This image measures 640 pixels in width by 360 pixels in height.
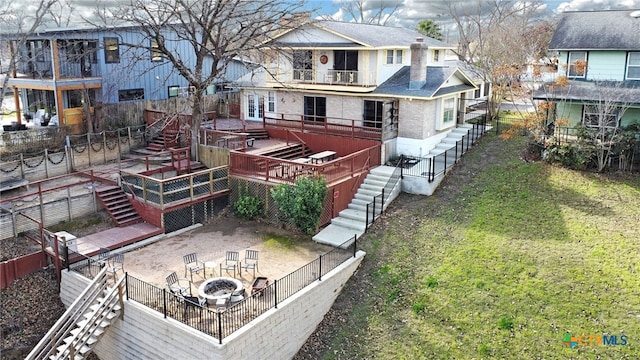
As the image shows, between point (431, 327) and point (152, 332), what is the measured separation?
822 cm

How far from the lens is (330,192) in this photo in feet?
68.3

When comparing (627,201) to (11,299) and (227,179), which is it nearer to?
(227,179)

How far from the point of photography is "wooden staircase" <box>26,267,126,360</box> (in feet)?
47.5

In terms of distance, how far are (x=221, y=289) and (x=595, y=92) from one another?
19.7 metres

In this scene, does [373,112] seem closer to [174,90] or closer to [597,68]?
[597,68]

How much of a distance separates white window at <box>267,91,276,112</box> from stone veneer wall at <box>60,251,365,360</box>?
16.4m

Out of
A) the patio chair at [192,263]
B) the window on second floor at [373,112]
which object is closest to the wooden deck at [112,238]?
the patio chair at [192,263]

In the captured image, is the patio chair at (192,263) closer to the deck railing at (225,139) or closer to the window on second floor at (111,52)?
the deck railing at (225,139)

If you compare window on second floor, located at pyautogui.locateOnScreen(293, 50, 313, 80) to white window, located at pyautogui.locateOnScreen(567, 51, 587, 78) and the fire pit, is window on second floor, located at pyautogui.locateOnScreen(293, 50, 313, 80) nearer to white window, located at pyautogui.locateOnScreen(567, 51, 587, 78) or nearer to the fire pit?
white window, located at pyautogui.locateOnScreen(567, 51, 587, 78)

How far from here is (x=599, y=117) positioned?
2245cm

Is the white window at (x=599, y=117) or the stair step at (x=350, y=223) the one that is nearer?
the stair step at (x=350, y=223)

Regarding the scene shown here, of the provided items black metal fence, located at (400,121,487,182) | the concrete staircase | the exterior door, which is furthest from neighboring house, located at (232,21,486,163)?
the concrete staircase

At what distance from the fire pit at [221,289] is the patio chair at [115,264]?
305 centimetres

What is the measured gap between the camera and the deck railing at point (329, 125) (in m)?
26.5
